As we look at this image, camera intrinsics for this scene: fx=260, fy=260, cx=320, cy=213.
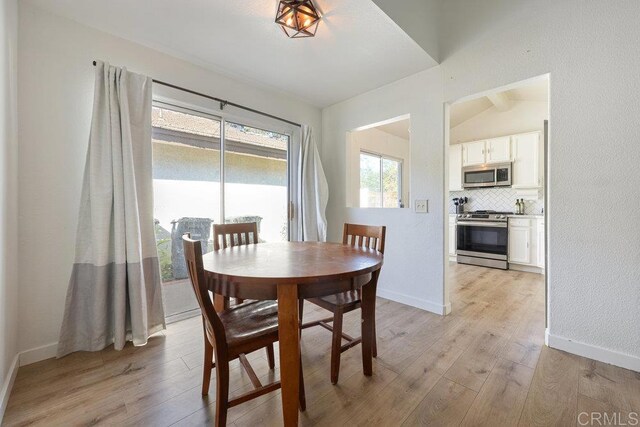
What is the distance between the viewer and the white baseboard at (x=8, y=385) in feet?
4.20

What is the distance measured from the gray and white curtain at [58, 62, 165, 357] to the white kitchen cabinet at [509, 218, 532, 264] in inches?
190

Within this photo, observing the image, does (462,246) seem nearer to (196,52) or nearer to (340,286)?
(340,286)

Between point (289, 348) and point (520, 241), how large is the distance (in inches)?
171

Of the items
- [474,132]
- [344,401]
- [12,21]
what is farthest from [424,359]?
[474,132]

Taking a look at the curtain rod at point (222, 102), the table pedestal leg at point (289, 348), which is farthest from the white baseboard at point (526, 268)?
the table pedestal leg at point (289, 348)

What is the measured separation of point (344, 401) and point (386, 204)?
170 inches

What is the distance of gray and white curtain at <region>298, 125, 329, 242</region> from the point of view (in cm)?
320

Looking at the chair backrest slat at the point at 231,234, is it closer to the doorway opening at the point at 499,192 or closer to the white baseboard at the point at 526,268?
the doorway opening at the point at 499,192

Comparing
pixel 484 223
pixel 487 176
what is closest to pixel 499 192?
pixel 487 176

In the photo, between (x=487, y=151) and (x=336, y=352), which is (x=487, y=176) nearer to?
(x=487, y=151)

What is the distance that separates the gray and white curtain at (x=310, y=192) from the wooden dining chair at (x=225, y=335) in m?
1.86

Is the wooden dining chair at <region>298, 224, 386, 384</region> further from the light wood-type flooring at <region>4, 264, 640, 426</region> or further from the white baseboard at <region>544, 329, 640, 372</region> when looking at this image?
the white baseboard at <region>544, 329, 640, 372</region>

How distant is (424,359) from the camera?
177 centimetres

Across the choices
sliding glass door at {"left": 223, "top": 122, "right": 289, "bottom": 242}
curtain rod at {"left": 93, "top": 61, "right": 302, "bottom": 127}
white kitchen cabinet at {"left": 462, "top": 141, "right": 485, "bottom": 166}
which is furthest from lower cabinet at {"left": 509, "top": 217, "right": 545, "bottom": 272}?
curtain rod at {"left": 93, "top": 61, "right": 302, "bottom": 127}
